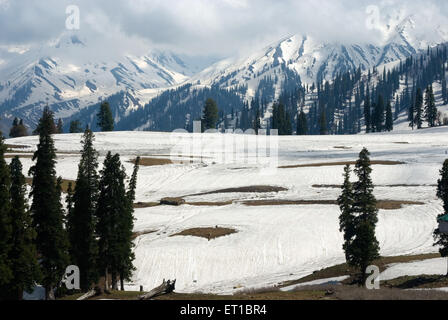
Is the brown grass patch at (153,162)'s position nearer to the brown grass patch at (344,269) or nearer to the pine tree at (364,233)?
the brown grass patch at (344,269)

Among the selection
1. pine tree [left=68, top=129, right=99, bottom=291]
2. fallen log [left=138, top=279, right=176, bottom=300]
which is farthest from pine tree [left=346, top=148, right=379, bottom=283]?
pine tree [left=68, top=129, right=99, bottom=291]

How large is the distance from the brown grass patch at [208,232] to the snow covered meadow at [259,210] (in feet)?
3.19

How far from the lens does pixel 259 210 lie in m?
63.1

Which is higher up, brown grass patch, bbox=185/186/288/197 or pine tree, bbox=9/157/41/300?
brown grass patch, bbox=185/186/288/197

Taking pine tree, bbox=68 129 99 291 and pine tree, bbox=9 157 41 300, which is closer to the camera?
pine tree, bbox=9 157 41 300

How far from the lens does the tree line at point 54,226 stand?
31.8 m

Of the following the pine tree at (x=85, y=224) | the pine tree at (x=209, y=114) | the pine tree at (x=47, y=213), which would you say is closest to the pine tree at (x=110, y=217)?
the pine tree at (x=85, y=224)

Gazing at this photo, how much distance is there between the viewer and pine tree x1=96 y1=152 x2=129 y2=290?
1636 inches

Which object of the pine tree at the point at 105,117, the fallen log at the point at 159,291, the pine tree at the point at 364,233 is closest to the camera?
the fallen log at the point at 159,291

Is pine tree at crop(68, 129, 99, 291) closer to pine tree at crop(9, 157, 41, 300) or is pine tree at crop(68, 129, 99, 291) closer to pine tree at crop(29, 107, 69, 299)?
pine tree at crop(29, 107, 69, 299)

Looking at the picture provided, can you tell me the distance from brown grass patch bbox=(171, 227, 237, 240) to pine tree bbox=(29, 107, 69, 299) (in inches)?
694

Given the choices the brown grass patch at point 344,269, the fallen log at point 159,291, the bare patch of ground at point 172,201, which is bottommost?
the brown grass patch at point 344,269

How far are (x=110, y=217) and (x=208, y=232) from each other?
1523cm
